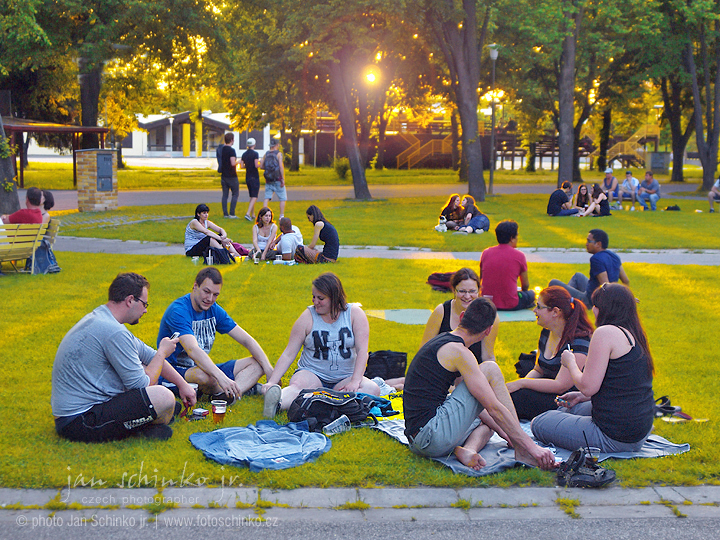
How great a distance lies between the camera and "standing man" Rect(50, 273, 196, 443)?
16.8 ft

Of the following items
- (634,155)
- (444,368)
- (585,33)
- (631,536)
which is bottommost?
Result: (631,536)

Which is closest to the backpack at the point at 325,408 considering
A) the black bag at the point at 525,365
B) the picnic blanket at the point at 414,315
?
the black bag at the point at 525,365

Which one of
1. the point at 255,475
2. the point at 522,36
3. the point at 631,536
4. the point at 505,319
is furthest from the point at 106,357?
the point at 522,36

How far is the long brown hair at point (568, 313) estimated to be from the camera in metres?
5.80

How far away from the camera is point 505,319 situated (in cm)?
948

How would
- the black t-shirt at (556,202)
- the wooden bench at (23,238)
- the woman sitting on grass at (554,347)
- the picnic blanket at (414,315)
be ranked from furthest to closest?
the black t-shirt at (556,202), the wooden bench at (23,238), the picnic blanket at (414,315), the woman sitting on grass at (554,347)

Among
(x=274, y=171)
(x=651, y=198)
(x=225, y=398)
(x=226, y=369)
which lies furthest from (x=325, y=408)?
(x=651, y=198)

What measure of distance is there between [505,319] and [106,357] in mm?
5528

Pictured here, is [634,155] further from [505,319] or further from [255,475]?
[255,475]

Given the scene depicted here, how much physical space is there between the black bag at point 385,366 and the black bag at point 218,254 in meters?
6.87

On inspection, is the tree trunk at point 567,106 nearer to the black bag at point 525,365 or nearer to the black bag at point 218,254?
the black bag at point 218,254

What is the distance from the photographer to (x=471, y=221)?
1802cm

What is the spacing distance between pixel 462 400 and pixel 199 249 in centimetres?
908

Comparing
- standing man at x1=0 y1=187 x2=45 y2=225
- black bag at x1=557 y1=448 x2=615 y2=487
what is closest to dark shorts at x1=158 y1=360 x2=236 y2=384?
black bag at x1=557 y1=448 x2=615 y2=487
